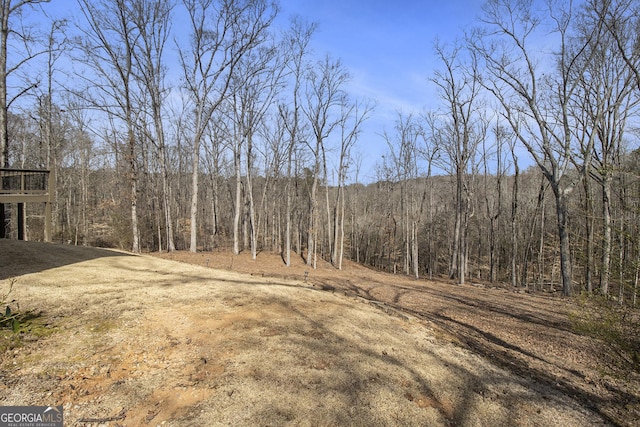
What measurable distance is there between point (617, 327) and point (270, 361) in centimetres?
407

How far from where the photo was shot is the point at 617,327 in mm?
3719

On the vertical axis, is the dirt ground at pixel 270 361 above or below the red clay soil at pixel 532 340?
above

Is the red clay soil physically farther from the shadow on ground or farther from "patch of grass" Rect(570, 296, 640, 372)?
the shadow on ground

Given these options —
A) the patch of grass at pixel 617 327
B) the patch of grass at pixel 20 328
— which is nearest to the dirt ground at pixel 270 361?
the patch of grass at pixel 20 328

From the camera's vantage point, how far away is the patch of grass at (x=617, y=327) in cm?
353

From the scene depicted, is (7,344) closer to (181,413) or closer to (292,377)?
(181,413)

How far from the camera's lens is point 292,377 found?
135 inches

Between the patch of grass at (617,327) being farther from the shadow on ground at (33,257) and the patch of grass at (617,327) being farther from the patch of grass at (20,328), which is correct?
the shadow on ground at (33,257)

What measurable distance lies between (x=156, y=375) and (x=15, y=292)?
136 inches

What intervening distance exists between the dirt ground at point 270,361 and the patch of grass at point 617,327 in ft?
0.97

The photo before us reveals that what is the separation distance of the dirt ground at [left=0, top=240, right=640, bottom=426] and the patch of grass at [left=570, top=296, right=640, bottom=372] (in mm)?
297

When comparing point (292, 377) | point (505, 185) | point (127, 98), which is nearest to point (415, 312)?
point (292, 377)

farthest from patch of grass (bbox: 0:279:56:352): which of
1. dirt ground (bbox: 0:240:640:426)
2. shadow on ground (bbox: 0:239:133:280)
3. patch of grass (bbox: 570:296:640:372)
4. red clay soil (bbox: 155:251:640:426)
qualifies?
patch of grass (bbox: 570:296:640:372)

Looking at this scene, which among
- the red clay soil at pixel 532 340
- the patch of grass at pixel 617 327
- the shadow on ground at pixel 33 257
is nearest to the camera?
the patch of grass at pixel 617 327
